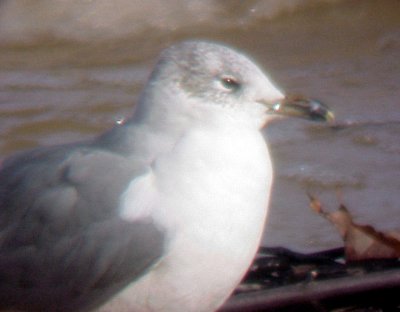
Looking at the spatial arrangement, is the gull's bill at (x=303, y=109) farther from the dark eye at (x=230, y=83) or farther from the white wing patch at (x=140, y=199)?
the white wing patch at (x=140, y=199)

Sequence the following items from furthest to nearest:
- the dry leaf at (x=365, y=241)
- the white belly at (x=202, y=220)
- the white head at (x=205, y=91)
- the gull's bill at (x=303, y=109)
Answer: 1. the dry leaf at (x=365, y=241)
2. the gull's bill at (x=303, y=109)
3. the white head at (x=205, y=91)
4. the white belly at (x=202, y=220)

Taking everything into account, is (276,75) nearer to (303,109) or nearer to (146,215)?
(303,109)

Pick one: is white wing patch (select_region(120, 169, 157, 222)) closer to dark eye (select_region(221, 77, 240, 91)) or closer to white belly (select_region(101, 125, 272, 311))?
white belly (select_region(101, 125, 272, 311))

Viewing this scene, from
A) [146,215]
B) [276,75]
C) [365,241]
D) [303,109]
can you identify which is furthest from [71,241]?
[276,75]

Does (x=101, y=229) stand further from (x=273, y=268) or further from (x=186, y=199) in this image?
(x=273, y=268)

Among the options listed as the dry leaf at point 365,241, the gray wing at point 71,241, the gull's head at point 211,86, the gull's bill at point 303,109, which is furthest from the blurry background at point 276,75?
the gray wing at point 71,241

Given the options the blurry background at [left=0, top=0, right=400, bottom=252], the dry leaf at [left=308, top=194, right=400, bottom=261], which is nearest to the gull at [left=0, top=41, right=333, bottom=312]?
the dry leaf at [left=308, top=194, right=400, bottom=261]
